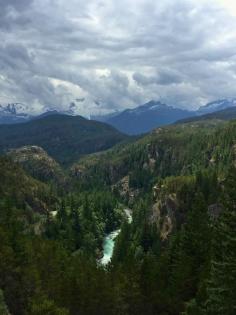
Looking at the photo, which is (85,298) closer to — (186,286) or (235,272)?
(186,286)

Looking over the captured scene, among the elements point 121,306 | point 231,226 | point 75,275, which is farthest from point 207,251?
point 231,226

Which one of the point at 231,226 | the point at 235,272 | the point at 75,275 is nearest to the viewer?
the point at 235,272

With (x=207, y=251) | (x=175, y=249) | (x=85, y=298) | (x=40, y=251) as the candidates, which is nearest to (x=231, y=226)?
(x=207, y=251)

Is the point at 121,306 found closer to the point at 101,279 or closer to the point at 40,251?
the point at 101,279

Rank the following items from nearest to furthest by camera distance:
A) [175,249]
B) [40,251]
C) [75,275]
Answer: [75,275]
[175,249]
[40,251]

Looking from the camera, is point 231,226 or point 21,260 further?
point 21,260

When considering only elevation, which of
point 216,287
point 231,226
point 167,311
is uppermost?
point 231,226

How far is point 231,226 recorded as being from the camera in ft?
204

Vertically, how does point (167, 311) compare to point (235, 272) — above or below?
below

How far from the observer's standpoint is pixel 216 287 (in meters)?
58.9

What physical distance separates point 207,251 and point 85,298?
24.2m

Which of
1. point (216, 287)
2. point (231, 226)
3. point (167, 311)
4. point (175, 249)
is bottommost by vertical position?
point (167, 311)

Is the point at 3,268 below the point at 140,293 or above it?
above

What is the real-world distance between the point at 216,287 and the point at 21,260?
5457 centimetres
